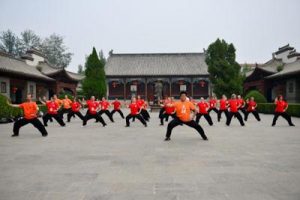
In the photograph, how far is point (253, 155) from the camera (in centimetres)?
607

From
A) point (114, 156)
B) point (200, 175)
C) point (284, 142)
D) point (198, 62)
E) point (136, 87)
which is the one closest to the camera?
point (200, 175)

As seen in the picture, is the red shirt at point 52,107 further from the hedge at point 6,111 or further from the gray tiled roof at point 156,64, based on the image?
the gray tiled roof at point 156,64

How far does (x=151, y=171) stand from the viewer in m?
4.77

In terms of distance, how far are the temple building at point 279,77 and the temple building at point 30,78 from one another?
21539 millimetres

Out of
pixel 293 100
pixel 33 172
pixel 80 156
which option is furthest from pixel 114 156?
pixel 293 100

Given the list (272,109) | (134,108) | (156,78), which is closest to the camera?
(134,108)

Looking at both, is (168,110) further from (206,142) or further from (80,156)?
(80,156)

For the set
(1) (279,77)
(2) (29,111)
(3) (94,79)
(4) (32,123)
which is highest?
(3) (94,79)

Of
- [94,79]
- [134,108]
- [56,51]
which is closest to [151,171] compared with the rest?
[134,108]

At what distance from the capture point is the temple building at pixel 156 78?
39250 millimetres

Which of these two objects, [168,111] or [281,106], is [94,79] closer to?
[168,111]

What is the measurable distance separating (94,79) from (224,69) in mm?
14467

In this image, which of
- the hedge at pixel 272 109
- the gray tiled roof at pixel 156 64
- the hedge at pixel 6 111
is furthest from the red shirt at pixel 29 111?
the gray tiled roof at pixel 156 64

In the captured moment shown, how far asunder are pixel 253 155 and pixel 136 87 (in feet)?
110
